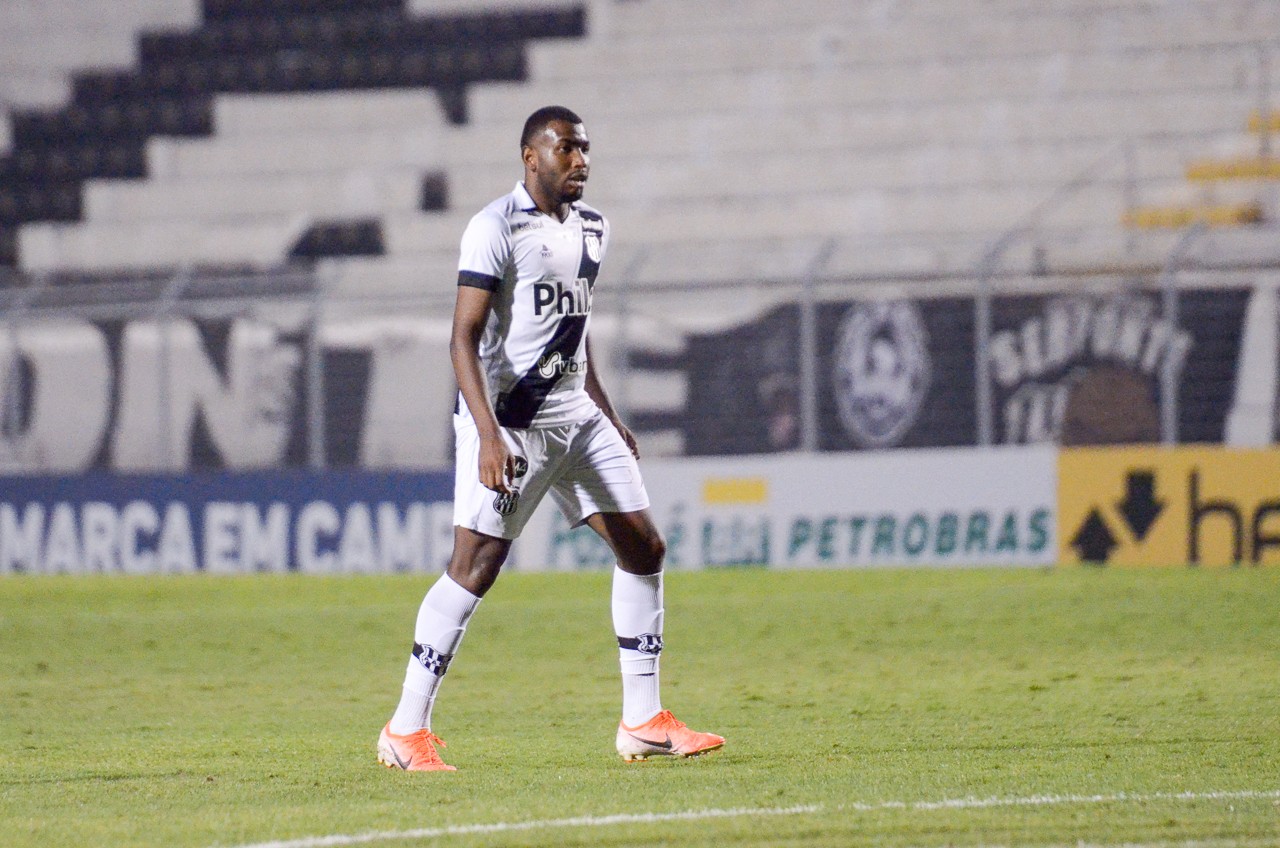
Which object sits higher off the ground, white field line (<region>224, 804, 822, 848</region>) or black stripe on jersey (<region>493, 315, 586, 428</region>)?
black stripe on jersey (<region>493, 315, 586, 428</region>)

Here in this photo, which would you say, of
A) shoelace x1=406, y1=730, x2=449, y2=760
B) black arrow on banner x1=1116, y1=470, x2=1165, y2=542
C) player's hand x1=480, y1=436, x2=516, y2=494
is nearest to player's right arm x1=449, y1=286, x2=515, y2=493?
player's hand x1=480, y1=436, x2=516, y2=494

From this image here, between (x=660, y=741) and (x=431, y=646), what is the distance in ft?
2.39

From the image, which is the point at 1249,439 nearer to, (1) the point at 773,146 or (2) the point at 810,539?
(2) the point at 810,539

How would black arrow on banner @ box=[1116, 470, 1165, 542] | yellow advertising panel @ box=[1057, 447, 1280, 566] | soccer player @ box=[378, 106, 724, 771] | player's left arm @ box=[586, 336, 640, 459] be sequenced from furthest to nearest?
black arrow on banner @ box=[1116, 470, 1165, 542], yellow advertising panel @ box=[1057, 447, 1280, 566], player's left arm @ box=[586, 336, 640, 459], soccer player @ box=[378, 106, 724, 771]

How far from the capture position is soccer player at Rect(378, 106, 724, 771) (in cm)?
549

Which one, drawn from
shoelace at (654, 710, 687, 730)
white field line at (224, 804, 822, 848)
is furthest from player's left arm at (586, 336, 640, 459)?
white field line at (224, 804, 822, 848)

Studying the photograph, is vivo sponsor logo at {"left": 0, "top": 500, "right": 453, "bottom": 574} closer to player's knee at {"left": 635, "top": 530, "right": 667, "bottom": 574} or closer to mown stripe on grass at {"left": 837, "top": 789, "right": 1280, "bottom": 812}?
player's knee at {"left": 635, "top": 530, "right": 667, "bottom": 574}

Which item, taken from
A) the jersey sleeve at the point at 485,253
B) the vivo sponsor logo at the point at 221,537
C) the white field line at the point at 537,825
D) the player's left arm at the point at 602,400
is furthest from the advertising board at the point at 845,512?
the white field line at the point at 537,825

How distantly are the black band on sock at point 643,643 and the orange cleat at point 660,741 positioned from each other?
193mm

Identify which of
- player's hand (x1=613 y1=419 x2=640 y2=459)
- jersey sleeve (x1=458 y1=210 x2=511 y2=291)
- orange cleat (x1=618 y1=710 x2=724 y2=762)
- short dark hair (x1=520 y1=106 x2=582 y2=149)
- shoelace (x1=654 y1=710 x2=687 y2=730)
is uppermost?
short dark hair (x1=520 y1=106 x2=582 y2=149)

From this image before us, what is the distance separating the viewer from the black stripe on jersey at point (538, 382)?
5645mm

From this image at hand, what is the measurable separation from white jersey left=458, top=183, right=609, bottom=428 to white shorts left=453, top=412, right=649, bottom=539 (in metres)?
0.06

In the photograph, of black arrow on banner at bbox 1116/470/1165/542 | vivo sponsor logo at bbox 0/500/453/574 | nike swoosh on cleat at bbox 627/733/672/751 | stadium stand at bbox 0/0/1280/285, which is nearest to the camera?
nike swoosh on cleat at bbox 627/733/672/751

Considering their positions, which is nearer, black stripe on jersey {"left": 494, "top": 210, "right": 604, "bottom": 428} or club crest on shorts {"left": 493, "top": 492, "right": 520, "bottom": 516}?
club crest on shorts {"left": 493, "top": 492, "right": 520, "bottom": 516}
